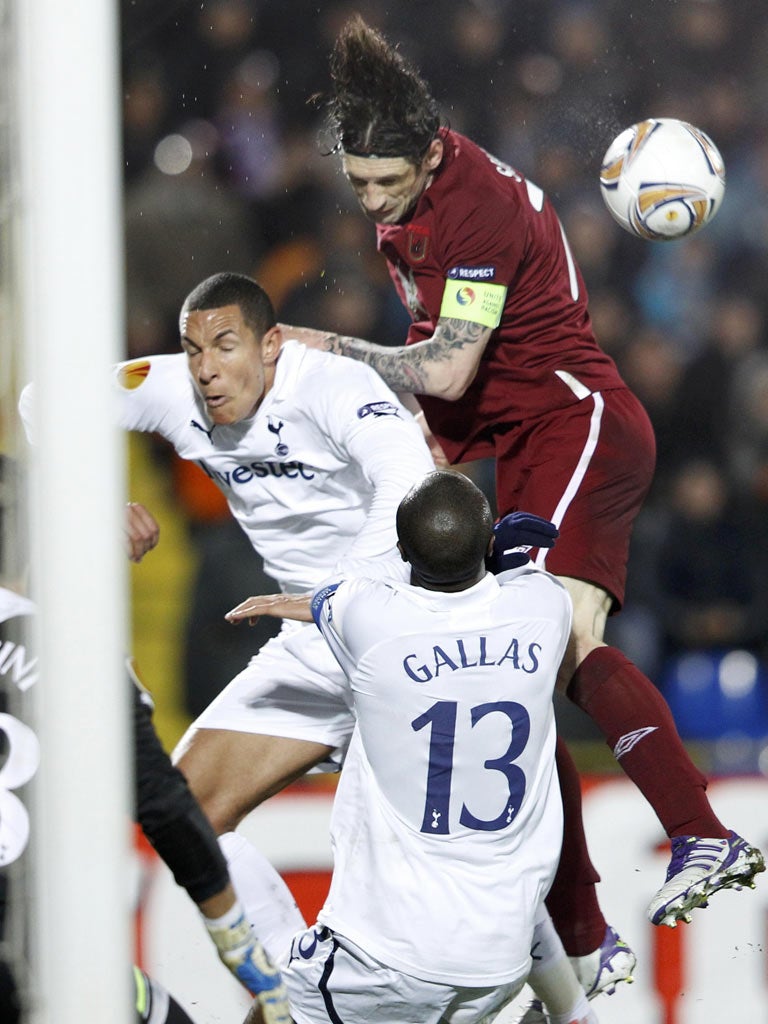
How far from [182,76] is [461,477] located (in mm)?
2781

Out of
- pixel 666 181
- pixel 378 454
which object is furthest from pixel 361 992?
pixel 666 181

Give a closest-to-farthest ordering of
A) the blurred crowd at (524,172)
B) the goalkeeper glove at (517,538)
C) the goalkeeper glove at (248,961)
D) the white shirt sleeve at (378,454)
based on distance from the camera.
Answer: the goalkeeper glove at (248,961) < the goalkeeper glove at (517,538) < the white shirt sleeve at (378,454) < the blurred crowd at (524,172)

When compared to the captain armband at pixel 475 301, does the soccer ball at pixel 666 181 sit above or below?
above

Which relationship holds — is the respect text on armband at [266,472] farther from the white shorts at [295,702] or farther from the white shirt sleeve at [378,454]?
the white shorts at [295,702]

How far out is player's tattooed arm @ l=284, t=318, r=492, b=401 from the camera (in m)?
3.05

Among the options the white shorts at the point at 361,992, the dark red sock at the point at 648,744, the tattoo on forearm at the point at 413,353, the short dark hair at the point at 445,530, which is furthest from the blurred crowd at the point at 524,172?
the short dark hair at the point at 445,530

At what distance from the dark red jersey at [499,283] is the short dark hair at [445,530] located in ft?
2.51

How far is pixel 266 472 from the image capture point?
10.4 ft

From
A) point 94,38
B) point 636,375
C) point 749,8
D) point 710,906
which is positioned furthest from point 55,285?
point 749,8

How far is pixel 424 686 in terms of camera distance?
2.46m

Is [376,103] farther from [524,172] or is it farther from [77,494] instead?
[77,494]

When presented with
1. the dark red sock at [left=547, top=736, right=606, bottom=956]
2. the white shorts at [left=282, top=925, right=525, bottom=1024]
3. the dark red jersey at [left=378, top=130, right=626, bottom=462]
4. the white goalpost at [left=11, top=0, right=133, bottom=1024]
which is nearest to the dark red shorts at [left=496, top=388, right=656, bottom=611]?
the dark red jersey at [left=378, top=130, right=626, bottom=462]

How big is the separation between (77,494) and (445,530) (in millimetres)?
839

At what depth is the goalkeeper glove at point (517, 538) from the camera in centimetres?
269
